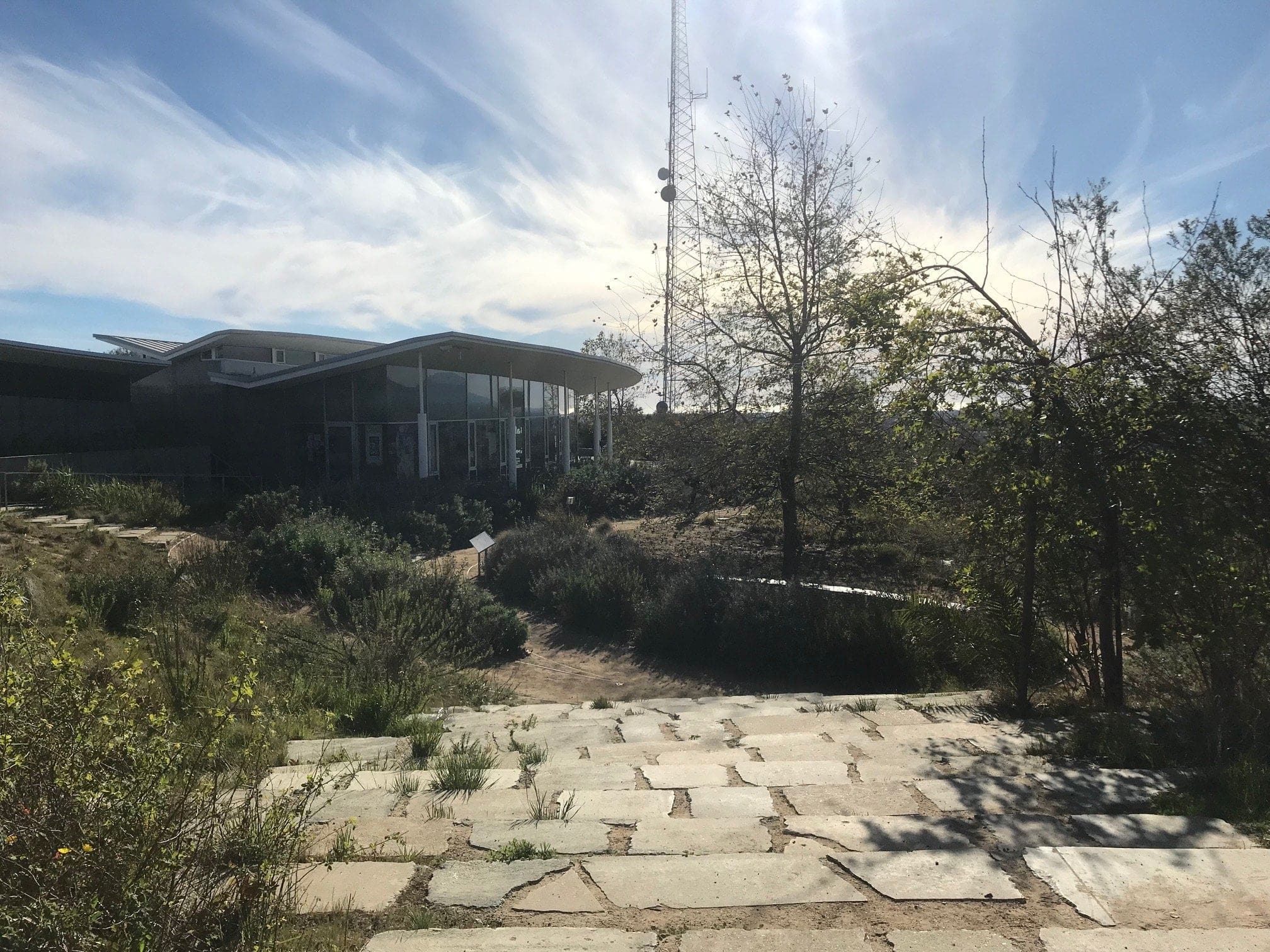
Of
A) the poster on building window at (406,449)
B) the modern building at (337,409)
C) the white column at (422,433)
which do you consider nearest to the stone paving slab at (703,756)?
the modern building at (337,409)

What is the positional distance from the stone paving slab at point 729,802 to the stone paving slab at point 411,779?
105 centimetres

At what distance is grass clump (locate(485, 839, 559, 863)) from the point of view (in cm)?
336

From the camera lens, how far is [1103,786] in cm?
441

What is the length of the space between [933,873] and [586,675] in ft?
23.4

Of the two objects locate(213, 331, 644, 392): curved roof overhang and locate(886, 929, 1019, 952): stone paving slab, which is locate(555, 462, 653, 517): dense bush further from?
locate(886, 929, 1019, 952): stone paving slab

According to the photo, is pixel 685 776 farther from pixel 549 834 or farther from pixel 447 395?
pixel 447 395

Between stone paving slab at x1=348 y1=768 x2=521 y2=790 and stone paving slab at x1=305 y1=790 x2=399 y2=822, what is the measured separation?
0.09 meters

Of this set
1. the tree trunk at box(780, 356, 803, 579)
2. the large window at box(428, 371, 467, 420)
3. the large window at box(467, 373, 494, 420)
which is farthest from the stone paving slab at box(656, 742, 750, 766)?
the large window at box(467, 373, 494, 420)

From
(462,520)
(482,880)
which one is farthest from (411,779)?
(462,520)

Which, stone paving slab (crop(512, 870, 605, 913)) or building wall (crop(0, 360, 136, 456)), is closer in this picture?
stone paving slab (crop(512, 870, 605, 913))

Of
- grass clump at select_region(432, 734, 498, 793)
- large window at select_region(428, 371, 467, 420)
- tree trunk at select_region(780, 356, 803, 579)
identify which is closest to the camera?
grass clump at select_region(432, 734, 498, 793)

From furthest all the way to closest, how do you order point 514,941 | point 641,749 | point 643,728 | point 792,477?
point 792,477
point 643,728
point 641,749
point 514,941

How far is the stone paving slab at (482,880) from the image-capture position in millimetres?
2994

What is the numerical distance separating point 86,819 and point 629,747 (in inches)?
146
